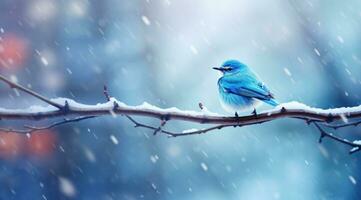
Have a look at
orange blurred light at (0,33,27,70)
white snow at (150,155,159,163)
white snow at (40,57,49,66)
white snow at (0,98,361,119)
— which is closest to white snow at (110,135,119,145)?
white snow at (150,155,159,163)

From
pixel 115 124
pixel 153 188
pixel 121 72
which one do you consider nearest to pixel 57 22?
pixel 121 72

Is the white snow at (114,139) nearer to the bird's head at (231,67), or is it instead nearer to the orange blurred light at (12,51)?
the orange blurred light at (12,51)

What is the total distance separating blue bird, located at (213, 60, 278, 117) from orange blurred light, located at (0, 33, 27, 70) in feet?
13.3

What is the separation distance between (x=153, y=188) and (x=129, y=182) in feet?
1.01

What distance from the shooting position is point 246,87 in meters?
2.41

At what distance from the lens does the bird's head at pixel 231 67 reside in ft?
8.93

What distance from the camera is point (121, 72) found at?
20.9ft

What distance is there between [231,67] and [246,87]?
39cm

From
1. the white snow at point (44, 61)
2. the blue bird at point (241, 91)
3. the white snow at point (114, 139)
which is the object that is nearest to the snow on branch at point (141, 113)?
the blue bird at point (241, 91)

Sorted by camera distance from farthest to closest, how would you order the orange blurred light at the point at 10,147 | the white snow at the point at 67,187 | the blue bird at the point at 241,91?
the orange blurred light at the point at 10,147 < the white snow at the point at 67,187 < the blue bird at the point at 241,91

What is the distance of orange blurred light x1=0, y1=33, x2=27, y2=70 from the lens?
19.9 feet

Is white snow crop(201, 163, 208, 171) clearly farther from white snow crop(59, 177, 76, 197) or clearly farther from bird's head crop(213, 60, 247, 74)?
bird's head crop(213, 60, 247, 74)

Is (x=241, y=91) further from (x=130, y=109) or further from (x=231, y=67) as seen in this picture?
(x=130, y=109)

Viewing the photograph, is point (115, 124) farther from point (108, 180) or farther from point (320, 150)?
point (320, 150)
